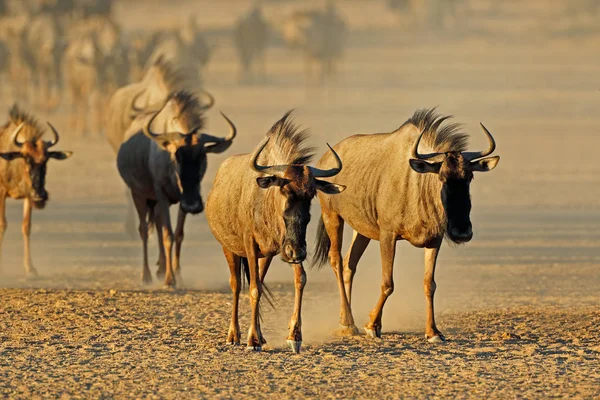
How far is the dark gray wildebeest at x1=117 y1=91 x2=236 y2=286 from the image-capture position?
11570mm

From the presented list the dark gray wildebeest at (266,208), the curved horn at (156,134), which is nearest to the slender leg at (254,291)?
Answer: the dark gray wildebeest at (266,208)

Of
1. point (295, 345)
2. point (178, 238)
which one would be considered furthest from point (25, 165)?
point (295, 345)

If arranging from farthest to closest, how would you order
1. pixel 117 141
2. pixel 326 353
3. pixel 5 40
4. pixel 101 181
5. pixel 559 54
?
pixel 559 54, pixel 5 40, pixel 101 181, pixel 117 141, pixel 326 353

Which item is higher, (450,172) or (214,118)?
(214,118)

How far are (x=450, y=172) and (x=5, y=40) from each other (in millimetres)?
38395

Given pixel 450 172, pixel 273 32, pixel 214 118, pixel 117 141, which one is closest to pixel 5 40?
pixel 214 118

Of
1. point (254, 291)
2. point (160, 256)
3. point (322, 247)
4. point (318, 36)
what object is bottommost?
point (254, 291)

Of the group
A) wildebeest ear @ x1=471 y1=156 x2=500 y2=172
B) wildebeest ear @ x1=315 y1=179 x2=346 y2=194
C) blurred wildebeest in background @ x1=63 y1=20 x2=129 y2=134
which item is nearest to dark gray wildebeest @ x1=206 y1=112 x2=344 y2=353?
wildebeest ear @ x1=315 y1=179 x2=346 y2=194

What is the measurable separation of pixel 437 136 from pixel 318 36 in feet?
150

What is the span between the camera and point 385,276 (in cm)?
941

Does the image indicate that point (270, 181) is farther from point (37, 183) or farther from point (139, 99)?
point (139, 99)

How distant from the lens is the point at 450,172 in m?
8.92

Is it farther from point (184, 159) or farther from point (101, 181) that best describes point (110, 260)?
point (101, 181)

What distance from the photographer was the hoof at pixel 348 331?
380 inches
